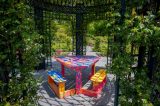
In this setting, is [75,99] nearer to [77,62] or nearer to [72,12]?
[77,62]

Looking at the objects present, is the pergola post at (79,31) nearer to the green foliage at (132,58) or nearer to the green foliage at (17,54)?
the green foliage at (132,58)

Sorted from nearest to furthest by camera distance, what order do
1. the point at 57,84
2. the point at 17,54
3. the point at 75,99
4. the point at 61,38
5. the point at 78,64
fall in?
the point at 17,54 < the point at 75,99 < the point at 57,84 < the point at 78,64 < the point at 61,38

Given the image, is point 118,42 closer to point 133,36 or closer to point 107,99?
point 133,36

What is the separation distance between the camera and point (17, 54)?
167 inches

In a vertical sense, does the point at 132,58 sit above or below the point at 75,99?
above

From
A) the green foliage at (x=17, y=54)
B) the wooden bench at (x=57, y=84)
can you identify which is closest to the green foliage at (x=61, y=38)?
the wooden bench at (x=57, y=84)

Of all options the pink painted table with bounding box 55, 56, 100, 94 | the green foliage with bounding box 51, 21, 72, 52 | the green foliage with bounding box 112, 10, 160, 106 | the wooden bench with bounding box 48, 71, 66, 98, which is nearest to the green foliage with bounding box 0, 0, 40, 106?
the green foliage with bounding box 112, 10, 160, 106

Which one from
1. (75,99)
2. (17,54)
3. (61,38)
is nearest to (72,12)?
(75,99)

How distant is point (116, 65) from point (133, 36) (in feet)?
1.98

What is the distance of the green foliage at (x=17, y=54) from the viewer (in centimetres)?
395

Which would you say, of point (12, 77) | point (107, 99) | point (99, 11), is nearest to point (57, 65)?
point (99, 11)

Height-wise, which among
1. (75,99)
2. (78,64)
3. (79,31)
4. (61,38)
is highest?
(79,31)

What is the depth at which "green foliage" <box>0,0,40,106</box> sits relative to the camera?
13.0 ft

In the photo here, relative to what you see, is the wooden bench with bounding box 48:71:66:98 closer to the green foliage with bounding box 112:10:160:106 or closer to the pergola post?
the pergola post
